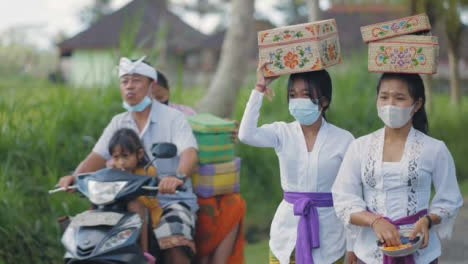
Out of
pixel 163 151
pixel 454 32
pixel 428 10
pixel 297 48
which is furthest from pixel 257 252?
pixel 454 32

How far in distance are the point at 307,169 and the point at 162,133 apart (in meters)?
1.54

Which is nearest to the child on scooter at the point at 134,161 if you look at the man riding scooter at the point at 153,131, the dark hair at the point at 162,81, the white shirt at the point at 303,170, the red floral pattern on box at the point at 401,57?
the man riding scooter at the point at 153,131

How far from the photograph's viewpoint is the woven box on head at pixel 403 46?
3.98m

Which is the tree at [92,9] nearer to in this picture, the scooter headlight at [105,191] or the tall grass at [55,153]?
the tall grass at [55,153]

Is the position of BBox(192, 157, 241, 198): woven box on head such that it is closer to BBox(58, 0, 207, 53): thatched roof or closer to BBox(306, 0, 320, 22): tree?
BBox(306, 0, 320, 22): tree

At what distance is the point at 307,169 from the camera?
4340 millimetres

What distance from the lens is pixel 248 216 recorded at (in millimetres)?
9477

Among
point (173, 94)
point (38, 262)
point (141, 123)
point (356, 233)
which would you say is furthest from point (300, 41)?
point (173, 94)

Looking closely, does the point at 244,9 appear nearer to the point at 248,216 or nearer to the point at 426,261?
the point at 248,216

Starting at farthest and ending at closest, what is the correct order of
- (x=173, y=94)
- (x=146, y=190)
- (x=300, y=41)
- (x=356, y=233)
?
(x=173, y=94)
(x=146, y=190)
(x=300, y=41)
(x=356, y=233)

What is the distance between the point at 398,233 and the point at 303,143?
861 millimetres

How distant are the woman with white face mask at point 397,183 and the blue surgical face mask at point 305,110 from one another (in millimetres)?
358

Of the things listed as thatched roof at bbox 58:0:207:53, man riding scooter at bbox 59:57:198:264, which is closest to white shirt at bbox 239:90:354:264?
man riding scooter at bbox 59:57:198:264

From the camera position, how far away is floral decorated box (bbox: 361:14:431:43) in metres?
4.05
